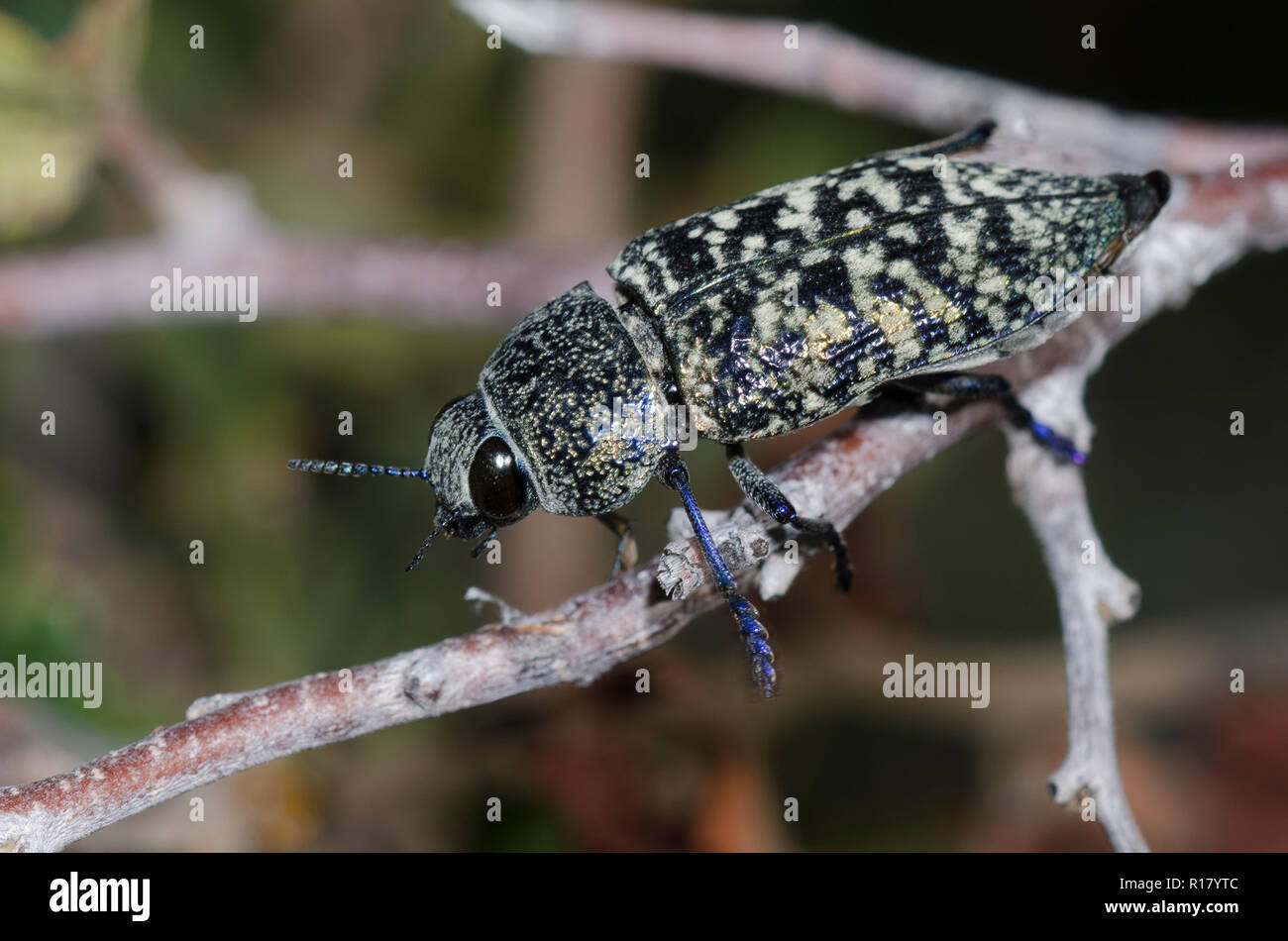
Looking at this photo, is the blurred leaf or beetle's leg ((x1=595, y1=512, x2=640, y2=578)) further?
the blurred leaf

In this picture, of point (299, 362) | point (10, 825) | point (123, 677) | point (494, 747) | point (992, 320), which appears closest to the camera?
point (10, 825)

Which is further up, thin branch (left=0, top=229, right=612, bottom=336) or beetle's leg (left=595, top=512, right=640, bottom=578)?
thin branch (left=0, top=229, right=612, bottom=336)

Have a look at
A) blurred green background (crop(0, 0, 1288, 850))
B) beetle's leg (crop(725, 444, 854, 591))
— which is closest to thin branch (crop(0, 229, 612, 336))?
blurred green background (crop(0, 0, 1288, 850))

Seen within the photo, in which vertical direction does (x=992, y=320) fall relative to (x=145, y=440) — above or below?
below

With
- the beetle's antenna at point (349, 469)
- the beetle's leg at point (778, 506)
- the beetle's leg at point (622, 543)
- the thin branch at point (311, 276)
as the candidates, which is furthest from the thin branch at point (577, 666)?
the thin branch at point (311, 276)

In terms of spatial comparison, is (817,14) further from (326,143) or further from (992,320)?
(992,320)

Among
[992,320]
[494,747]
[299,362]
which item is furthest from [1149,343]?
[299,362]

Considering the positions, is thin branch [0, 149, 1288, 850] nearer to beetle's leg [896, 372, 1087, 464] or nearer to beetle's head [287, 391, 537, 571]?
beetle's leg [896, 372, 1087, 464]

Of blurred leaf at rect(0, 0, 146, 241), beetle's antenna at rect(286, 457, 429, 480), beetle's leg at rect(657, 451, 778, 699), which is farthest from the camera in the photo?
blurred leaf at rect(0, 0, 146, 241)
